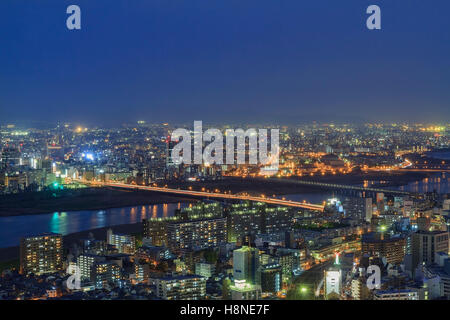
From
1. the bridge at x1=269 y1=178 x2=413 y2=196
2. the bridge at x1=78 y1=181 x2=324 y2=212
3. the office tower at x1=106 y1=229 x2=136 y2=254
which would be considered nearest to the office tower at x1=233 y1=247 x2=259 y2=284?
the office tower at x1=106 y1=229 x2=136 y2=254

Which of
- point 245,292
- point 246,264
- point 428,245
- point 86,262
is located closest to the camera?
point 245,292

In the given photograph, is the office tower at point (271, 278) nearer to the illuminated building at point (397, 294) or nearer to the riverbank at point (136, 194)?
the illuminated building at point (397, 294)

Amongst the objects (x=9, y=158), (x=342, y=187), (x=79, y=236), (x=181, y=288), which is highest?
(x=9, y=158)

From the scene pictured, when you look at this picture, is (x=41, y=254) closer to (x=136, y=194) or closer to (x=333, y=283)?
(x=333, y=283)

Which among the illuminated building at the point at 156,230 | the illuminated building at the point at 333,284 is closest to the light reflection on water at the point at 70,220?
the illuminated building at the point at 156,230

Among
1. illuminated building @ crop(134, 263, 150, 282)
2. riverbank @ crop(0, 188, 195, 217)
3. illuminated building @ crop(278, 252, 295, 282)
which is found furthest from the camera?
riverbank @ crop(0, 188, 195, 217)

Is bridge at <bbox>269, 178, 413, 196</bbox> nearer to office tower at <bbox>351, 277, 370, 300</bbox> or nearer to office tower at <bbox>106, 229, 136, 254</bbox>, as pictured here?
office tower at <bbox>106, 229, 136, 254</bbox>

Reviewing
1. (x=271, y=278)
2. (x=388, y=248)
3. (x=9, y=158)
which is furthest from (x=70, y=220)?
(x=9, y=158)

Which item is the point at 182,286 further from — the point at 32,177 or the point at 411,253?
the point at 32,177
